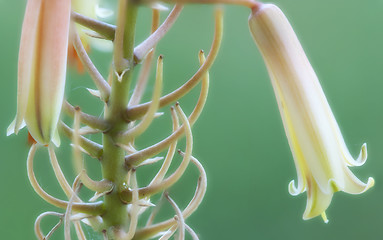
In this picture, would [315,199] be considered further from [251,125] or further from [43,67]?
[251,125]

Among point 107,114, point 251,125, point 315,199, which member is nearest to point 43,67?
point 107,114

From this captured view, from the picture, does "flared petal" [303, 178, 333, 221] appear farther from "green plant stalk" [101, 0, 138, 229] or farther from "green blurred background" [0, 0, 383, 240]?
"green blurred background" [0, 0, 383, 240]

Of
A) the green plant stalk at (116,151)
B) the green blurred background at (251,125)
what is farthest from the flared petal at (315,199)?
the green blurred background at (251,125)

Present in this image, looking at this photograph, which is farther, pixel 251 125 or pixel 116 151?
pixel 251 125

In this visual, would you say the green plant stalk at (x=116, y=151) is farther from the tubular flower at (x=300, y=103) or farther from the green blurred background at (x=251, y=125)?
the green blurred background at (x=251, y=125)
